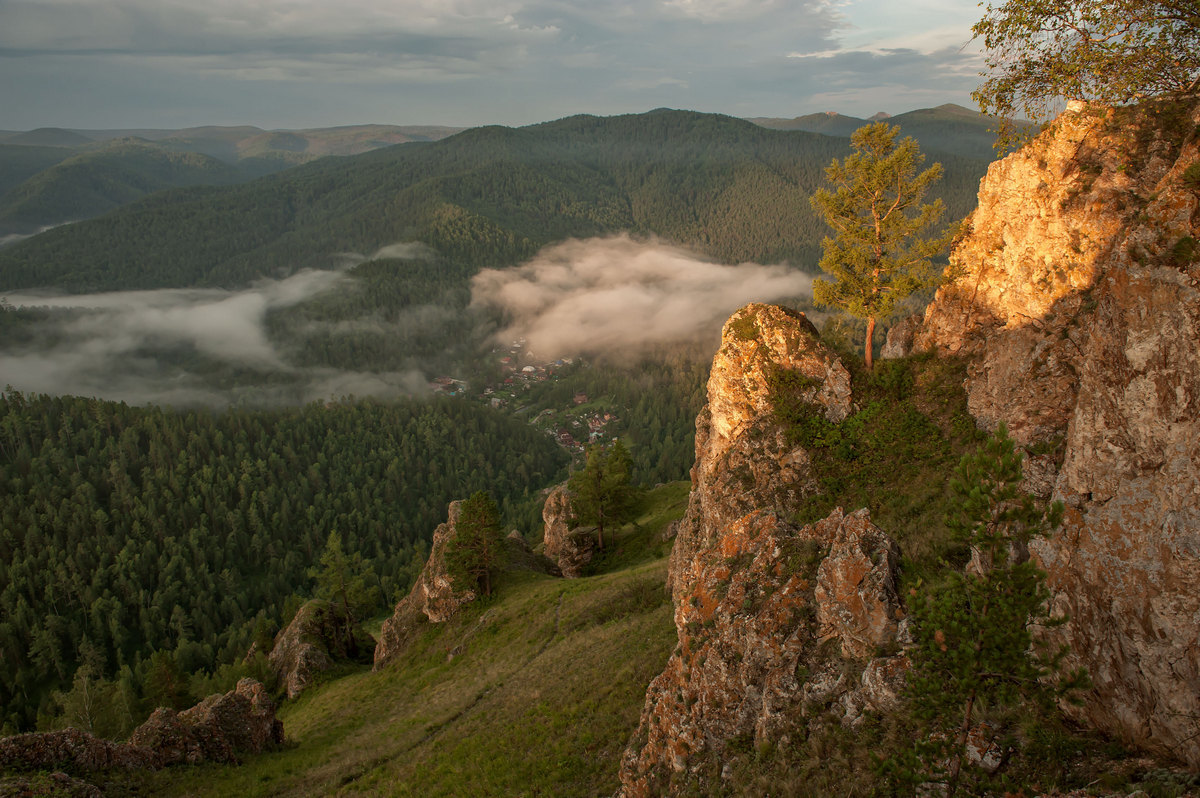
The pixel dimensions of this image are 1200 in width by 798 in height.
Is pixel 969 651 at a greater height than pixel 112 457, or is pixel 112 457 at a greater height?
pixel 969 651

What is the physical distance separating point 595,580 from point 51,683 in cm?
12734

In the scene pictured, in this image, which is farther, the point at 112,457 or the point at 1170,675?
the point at 112,457

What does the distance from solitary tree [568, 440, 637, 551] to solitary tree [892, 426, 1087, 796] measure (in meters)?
53.9

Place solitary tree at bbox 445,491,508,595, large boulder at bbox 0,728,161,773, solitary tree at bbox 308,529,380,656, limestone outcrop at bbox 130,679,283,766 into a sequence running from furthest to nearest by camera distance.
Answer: solitary tree at bbox 308,529,380,656
solitary tree at bbox 445,491,508,595
limestone outcrop at bbox 130,679,283,766
large boulder at bbox 0,728,161,773

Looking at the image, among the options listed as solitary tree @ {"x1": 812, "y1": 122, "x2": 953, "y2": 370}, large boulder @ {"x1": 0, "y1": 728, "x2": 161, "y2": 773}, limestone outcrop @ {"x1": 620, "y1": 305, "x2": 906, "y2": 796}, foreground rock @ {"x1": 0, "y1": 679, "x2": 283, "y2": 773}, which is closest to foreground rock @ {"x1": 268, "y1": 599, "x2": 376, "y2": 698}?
foreground rock @ {"x1": 0, "y1": 679, "x2": 283, "y2": 773}

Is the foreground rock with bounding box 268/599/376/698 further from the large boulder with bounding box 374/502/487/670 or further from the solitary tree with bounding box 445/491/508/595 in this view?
the solitary tree with bounding box 445/491/508/595

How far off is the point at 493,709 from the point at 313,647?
112 feet

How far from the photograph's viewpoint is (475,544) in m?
53.4

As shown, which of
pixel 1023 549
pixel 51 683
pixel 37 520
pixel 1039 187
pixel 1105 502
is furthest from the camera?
pixel 37 520

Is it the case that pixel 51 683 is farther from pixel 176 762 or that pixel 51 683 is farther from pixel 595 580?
pixel 595 580

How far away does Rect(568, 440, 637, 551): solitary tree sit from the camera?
211ft

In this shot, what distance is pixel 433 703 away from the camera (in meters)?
38.9

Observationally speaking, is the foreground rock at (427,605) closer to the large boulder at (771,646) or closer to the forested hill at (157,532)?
the forested hill at (157,532)

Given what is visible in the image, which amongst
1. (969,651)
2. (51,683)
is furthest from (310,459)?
(969,651)
